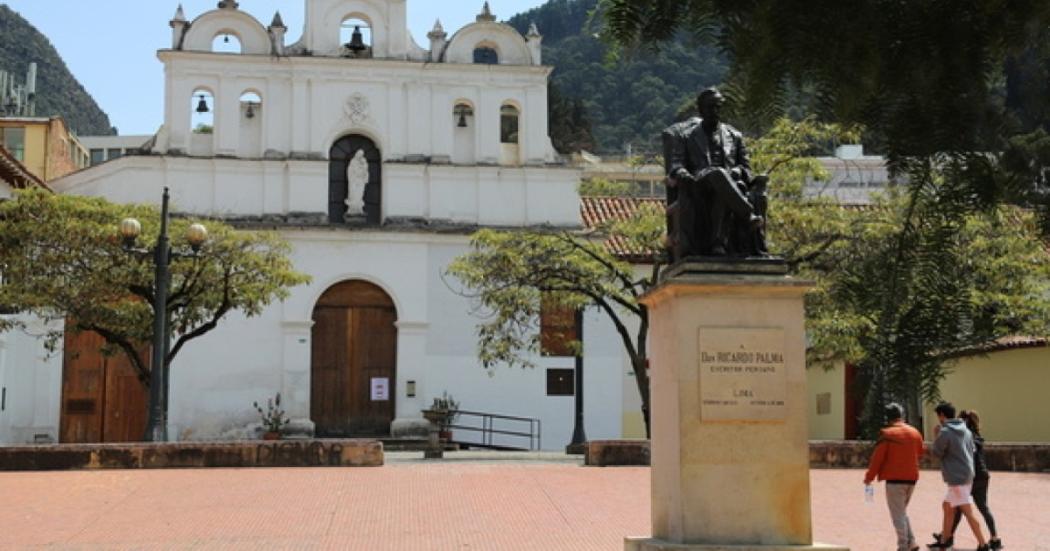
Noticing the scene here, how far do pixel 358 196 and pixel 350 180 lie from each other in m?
0.45

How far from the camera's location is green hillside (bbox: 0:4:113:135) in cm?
8200

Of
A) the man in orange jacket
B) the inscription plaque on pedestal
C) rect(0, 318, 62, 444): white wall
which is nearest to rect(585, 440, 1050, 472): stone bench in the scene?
the man in orange jacket

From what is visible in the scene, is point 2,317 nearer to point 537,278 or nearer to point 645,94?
point 537,278

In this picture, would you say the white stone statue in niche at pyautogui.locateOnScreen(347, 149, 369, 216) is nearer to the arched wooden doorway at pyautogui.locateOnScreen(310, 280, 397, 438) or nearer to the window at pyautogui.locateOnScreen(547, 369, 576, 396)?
the arched wooden doorway at pyautogui.locateOnScreen(310, 280, 397, 438)

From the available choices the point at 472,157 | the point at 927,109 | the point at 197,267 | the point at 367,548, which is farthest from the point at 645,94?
the point at 927,109

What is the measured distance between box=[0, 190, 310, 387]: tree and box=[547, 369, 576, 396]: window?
915 centimetres

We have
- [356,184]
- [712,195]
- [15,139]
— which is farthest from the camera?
[15,139]

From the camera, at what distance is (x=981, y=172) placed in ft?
8.06

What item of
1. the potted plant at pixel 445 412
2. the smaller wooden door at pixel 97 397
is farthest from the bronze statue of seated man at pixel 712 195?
the smaller wooden door at pixel 97 397

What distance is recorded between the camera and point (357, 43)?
109ft

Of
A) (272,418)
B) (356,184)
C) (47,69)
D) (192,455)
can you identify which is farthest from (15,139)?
(47,69)

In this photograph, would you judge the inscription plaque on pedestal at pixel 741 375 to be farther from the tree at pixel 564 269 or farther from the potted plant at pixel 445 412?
the potted plant at pixel 445 412

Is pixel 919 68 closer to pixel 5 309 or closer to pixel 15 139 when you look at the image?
pixel 5 309

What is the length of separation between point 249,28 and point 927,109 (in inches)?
1263
